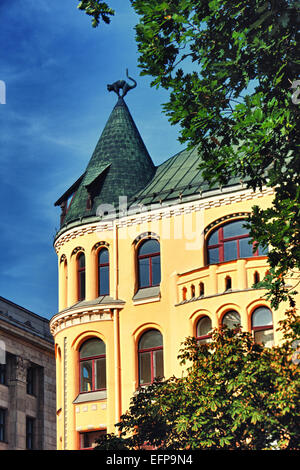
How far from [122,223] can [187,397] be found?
13.4 m

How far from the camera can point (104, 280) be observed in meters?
43.5

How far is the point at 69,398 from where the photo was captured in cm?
4216

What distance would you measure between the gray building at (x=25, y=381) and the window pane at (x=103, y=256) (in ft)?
62.4

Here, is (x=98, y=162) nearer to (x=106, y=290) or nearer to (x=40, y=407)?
(x=106, y=290)

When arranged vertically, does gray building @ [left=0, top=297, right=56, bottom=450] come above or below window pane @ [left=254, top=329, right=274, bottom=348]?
above

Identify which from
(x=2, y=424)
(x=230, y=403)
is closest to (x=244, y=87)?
(x=230, y=403)

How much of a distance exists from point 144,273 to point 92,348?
12.2 feet

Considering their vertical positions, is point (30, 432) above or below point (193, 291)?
below

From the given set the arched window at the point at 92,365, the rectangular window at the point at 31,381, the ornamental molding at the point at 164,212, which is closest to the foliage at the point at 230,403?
the arched window at the point at 92,365

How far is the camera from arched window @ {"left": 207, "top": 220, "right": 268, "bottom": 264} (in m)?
40.4

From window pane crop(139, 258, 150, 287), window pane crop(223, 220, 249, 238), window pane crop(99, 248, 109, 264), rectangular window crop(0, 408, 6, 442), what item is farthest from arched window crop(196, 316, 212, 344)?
rectangular window crop(0, 408, 6, 442)

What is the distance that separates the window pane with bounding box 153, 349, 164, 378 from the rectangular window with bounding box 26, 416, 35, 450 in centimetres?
2474

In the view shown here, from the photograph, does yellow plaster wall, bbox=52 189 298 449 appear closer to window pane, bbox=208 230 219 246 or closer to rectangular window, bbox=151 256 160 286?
window pane, bbox=208 230 219 246

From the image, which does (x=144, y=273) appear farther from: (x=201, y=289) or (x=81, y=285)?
(x=201, y=289)
